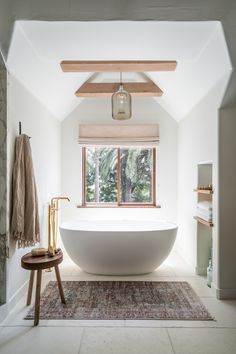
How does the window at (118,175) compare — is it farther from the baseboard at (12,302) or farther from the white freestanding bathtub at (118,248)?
the baseboard at (12,302)

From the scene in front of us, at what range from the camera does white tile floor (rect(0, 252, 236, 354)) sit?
1997 millimetres

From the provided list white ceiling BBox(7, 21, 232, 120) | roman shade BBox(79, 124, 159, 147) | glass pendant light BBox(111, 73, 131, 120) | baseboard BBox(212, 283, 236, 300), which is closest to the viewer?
white ceiling BBox(7, 21, 232, 120)

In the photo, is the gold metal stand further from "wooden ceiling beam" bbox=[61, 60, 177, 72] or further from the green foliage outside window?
"wooden ceiling beam" bbox=[61, 60, 177, 72]

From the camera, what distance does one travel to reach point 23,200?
2643 millimetres

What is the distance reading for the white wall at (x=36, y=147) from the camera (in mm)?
2615

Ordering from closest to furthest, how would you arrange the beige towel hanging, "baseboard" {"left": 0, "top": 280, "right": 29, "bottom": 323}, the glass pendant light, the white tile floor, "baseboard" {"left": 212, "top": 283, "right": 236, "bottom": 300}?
1. the white tile floor
2. "baseboard" {"left": 0, "top": 280, "right": 29, "bottom": 323}
3. the beige towel hanging
4. "baseboard" {"left": 212, "top": 283, "right": 236, "bottom": 300}
5. the glass pendant light

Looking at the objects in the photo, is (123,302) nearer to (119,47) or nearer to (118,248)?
(118,248)

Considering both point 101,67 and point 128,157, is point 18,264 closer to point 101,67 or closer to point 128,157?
point 101,67

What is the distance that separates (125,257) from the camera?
10.7 feet

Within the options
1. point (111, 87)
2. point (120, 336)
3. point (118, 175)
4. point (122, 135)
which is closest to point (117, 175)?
point (118, 175)

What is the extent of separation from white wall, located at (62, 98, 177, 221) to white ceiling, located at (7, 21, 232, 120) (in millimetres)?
1339

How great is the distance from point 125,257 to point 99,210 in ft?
5.44

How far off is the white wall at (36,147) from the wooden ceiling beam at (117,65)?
59 centimetres

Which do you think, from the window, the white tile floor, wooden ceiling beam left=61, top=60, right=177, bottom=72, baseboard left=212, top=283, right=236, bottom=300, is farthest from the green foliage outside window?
the white tile floor
